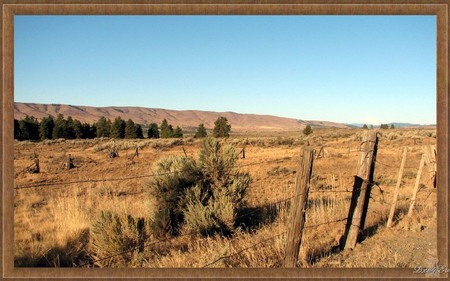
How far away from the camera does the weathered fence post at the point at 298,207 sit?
12.8 feet

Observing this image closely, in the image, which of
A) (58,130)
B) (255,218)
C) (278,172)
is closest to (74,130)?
(58,130)

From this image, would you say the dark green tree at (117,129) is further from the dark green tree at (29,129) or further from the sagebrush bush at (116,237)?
the sagebrush bush at (116,237)

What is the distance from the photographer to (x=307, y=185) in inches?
154

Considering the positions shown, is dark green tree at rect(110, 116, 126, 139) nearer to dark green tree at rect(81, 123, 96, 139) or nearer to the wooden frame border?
dark green tree at rect(81, 123, 96, 139)

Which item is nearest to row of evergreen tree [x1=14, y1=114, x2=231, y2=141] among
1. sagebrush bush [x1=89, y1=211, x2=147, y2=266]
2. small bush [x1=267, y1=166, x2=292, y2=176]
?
small bush [x1=267, y1=166, x2=292, y2=176]

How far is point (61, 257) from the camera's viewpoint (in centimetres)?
569

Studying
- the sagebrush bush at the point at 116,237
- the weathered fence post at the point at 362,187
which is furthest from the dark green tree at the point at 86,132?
the weathered fence post at the point at 362,187

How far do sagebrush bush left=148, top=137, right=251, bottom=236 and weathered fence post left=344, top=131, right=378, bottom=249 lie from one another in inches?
84.8

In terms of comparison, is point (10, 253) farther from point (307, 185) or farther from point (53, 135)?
point (53, 135)

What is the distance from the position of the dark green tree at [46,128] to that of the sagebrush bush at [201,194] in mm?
49300
